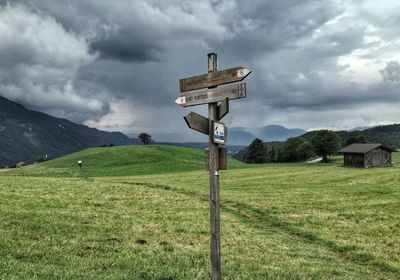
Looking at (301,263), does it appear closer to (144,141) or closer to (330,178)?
(330,178)

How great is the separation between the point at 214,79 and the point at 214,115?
3.57 ft

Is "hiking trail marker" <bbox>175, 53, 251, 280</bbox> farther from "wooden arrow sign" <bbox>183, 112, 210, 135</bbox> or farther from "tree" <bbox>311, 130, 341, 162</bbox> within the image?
"tree" <bbox>311, 130, 341, 162</bbox>

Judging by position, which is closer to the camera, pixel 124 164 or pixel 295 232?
pixel 295 232

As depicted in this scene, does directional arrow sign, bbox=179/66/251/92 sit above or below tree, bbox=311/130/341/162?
below

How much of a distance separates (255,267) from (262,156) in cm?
15939

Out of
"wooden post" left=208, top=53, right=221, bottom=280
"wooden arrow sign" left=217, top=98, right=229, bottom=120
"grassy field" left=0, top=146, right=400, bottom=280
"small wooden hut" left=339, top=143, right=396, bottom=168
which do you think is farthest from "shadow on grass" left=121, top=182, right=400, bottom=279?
"small wooden hut" left=339, top=143, right=396, bottom=168

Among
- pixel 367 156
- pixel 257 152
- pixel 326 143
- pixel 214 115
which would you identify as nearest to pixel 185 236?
pixel 214 115

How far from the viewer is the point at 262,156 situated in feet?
563

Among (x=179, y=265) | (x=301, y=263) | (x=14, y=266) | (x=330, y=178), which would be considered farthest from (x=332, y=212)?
(x=330, y=178)

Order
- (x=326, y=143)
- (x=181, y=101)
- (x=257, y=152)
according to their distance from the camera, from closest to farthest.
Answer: (x=181, y=101)
(x=326, y=143)
(x=257, y=152)

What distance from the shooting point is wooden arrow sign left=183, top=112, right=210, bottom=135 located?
10570mm

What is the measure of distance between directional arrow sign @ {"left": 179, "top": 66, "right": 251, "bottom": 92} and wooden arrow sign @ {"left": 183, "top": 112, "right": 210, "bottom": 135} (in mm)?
1121

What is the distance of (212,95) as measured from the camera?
36.8 feet

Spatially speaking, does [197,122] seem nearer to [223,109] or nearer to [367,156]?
[223,109]
